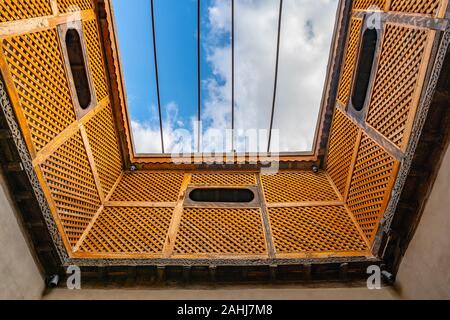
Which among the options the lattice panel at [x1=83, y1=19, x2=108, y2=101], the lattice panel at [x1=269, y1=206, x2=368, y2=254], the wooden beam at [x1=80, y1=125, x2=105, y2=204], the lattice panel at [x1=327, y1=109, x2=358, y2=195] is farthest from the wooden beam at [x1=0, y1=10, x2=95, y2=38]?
the lattice panel at [x1=327, y1=109, x2=358, y2=195]

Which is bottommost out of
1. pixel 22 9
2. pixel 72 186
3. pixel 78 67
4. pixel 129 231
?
pixel 129 231

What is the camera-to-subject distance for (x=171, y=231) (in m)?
6.00

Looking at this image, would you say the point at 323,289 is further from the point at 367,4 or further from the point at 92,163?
the point at 367,4

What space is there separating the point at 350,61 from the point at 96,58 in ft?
18.1

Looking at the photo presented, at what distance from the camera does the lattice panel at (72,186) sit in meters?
5.10

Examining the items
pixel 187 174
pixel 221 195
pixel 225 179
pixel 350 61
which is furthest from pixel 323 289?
pixel 350 61

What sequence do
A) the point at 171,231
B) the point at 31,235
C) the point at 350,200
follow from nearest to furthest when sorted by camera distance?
the point at 31,235 → the point at 171,231 → the point at 350,200

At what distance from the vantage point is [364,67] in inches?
253

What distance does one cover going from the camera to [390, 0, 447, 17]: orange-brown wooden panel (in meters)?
4.11

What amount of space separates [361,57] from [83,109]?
5.79m

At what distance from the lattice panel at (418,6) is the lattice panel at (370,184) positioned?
2.20m
